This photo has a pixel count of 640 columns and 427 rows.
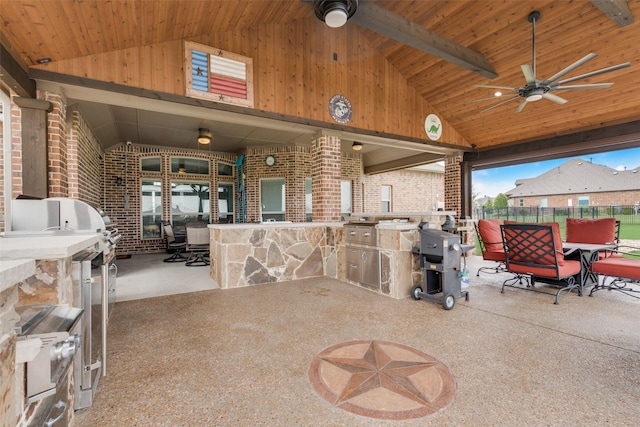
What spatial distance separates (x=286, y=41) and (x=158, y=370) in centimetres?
497

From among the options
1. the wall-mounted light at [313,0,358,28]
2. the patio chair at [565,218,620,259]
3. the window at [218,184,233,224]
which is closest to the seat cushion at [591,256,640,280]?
the patio chair at [565,218,620,259]

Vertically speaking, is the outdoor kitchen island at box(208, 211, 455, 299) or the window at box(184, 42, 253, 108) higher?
the window at box(184, 42, 253, 108)

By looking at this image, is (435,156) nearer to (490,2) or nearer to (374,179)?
(374,179)

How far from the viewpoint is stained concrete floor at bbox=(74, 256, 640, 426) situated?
64.1 inches

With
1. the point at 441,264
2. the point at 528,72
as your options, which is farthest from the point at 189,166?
the point at 528,72

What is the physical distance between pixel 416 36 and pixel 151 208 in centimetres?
780

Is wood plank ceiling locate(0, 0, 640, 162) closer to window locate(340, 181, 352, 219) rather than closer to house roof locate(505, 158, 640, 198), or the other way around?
window locate(340, 181, 352, 219)

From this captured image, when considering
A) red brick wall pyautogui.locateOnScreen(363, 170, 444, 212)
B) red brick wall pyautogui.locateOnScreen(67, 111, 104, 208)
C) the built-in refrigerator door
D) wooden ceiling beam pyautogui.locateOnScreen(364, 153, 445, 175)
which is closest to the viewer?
the built-in refrigerator door

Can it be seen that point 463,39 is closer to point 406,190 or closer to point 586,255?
point 586,255

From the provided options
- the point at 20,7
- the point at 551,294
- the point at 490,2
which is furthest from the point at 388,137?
the point at 20,7

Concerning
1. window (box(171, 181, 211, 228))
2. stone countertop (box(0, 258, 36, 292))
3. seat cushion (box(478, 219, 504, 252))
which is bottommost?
seat cushion (box(478, 219, 504, 252))

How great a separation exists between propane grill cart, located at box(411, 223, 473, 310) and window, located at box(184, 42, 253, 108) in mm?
3317

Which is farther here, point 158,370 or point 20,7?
point 20,7

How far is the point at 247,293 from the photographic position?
4.05 metres
